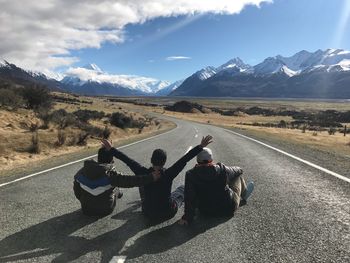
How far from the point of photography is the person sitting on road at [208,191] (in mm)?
6832

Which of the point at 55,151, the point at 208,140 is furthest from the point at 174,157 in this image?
the point at 208,140

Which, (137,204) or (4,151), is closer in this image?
(137,204)

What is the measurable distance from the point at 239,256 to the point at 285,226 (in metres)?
1.50

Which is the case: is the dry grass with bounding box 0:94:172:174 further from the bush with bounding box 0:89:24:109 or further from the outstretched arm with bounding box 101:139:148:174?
the outstretched arm with bounding box 101:139:148:174

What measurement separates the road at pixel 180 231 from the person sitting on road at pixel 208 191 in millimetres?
178

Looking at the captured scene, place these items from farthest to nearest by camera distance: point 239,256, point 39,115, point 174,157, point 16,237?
point 39,115 < point 174,157 < point 16,237 < point 239,256

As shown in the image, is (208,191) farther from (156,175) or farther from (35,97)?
(35,97)

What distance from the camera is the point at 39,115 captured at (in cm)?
2875

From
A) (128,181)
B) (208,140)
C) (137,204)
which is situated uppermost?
(208,140)

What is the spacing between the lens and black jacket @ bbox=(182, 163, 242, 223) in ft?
22.4

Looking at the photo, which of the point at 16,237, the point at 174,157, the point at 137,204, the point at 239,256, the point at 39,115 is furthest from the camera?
the point at 39,115

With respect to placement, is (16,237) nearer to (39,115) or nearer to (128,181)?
(128,181)

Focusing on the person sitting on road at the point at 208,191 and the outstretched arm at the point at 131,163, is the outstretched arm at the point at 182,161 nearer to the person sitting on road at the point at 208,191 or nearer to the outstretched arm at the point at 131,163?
the person sitting on road at the point at 208,191

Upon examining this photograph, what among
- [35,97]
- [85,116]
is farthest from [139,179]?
[35,97]
